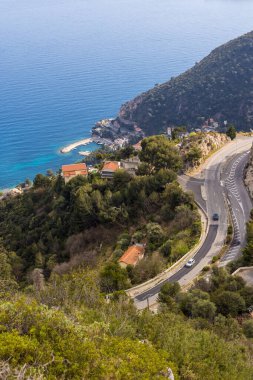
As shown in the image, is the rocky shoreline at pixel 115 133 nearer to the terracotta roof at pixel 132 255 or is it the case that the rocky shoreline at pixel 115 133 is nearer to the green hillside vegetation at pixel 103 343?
the terracotta roof at pixel 132 255

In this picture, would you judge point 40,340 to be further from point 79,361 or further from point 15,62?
point 15,62

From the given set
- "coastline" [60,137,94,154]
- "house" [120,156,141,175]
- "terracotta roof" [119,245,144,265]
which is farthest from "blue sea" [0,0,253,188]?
"terracotta roof" [119,245,144,265]

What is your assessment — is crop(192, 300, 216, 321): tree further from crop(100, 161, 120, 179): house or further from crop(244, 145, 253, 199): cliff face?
crop(100, 161, 120, 179): house

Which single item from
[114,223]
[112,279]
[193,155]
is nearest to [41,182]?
[114,223]

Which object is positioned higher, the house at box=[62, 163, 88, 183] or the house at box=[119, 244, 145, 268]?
Answer: the house at box=[62, 163, 88, 183]

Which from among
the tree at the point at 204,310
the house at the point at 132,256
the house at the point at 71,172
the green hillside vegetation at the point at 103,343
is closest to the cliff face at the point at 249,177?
the house at the point at 132,256

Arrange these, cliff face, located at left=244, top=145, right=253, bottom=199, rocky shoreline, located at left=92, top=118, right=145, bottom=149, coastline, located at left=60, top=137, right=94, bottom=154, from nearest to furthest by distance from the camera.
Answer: cliff face, located at left=244, top=145, right=253, bottom=199
coastline, located at left=60, top=137, right=94, bottom=154
rocky shoreline, located at left=92, top=118, right=145, bottom=149

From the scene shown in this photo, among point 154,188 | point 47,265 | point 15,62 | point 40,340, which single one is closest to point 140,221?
point 154,188
